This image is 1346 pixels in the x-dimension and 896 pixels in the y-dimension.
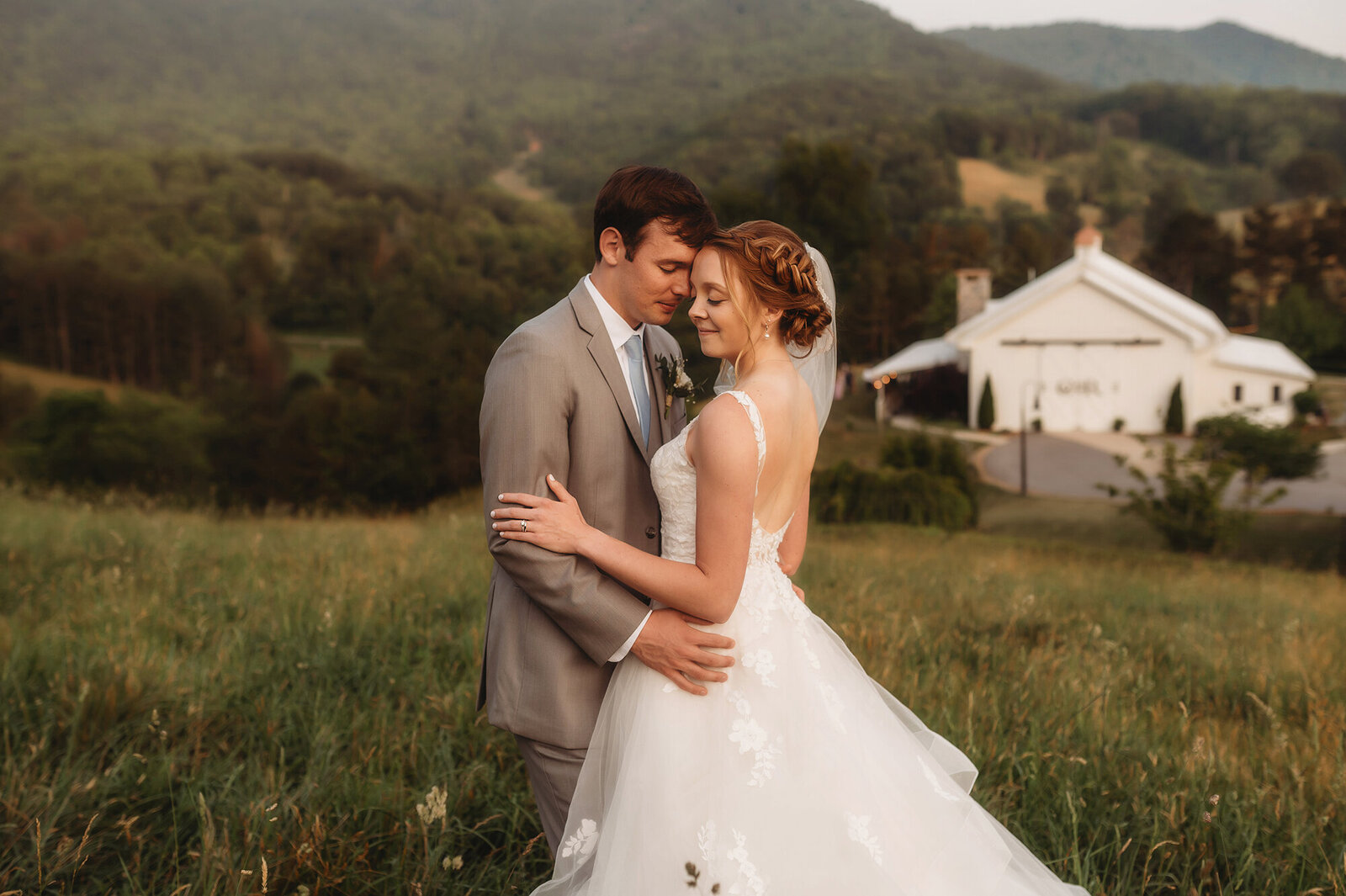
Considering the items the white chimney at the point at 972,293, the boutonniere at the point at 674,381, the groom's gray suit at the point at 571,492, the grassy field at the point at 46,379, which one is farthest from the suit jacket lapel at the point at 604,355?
the grassy field at the point at 46,379

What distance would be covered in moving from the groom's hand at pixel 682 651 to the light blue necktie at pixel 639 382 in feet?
1.87

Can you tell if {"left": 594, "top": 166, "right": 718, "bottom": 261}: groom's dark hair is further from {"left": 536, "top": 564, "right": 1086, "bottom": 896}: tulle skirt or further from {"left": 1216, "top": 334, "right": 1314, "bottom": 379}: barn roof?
{"left": 1216, "top": 334, "right": 1314, "bottom": 379}: barn roof

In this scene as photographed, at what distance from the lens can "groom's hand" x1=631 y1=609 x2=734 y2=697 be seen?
217 cm

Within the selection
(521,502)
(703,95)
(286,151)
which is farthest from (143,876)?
(703,95)

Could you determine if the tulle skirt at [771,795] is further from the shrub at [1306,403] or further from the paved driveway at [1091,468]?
the shrub at [1306,403]

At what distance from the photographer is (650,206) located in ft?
7.41

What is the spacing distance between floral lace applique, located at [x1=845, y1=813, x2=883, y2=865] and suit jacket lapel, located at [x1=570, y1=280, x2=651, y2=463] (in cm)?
111

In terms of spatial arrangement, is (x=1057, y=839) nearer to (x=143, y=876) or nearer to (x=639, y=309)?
(x=639, y=309)

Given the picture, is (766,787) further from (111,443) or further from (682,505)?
(111,443)

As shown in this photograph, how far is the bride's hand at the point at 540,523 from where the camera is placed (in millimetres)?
2102

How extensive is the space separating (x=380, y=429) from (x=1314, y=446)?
3407cm

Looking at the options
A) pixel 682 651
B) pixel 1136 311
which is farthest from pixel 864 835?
pixel 1136 311

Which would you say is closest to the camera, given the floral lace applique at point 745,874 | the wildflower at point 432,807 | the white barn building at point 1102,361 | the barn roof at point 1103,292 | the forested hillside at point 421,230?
the floral lace applique at point 745,874

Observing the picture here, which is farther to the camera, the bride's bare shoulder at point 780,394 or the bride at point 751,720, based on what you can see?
the bride's bare shoulder at point 780,394
